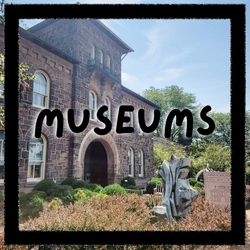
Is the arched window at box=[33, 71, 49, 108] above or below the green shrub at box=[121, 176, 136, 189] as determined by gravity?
above

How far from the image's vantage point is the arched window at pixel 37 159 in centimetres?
1134

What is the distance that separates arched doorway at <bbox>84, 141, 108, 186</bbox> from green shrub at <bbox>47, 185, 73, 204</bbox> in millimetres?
5871

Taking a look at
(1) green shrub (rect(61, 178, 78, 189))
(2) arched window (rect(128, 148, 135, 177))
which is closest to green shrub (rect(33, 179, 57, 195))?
(1) green shrub (rect(61, 178, 78, 189))

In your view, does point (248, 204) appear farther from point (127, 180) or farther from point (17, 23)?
point (17, 23)

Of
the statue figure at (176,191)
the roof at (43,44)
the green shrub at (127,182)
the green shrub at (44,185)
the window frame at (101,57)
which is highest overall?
the window frame at (101,57)

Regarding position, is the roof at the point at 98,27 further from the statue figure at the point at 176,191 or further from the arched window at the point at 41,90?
the statue figure at the point at 176,191

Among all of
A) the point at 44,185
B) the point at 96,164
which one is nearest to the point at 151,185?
the point at 96,164

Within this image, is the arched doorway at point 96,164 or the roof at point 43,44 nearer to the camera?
the roof at point 43,44

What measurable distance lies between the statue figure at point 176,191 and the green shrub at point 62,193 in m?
3.56

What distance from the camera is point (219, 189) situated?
8.83 meters

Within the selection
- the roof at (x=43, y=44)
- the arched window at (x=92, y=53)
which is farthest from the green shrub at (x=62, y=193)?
the arched window at (x=92, y=53)

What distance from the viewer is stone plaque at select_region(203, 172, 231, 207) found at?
8797 mm

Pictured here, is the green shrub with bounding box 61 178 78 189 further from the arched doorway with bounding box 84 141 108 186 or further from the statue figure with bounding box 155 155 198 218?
the statue figure with bounding box 155 155 198 218

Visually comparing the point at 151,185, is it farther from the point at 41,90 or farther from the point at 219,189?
the point at 219,189
